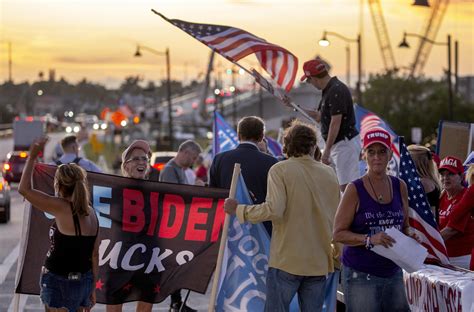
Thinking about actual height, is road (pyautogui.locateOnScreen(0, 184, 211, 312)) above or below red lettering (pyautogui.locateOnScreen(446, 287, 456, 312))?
below

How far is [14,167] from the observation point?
48531mm

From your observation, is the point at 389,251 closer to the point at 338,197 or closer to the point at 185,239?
the point at 338,197

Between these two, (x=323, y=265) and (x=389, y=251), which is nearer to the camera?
(x=389, y=251)

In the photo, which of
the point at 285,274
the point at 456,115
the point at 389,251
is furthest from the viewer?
the point at 456,115

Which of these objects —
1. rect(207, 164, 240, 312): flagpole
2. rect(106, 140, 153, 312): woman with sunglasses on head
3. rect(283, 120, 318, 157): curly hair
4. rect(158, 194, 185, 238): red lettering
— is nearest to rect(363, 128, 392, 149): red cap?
rect(283, 120, 318, 157): curly hair

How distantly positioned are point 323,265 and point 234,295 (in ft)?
3.27

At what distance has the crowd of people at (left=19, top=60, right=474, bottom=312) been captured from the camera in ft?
24.1

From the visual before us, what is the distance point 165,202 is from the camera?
30.5ft

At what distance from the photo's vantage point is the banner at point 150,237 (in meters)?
9.23

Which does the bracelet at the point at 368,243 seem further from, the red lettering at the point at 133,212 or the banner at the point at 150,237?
the red lettering at the point at 133,212

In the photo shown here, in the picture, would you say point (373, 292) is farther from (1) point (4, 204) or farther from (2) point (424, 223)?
(1) point (4, 204)

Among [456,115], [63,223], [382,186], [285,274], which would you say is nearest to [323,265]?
[285,274]

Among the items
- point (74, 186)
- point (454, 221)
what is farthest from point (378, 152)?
point (74, 186)

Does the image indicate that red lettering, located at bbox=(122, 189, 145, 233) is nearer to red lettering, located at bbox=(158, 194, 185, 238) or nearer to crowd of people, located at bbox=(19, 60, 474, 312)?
red lettering, located at bbox=(158, 194, 185, 238)
